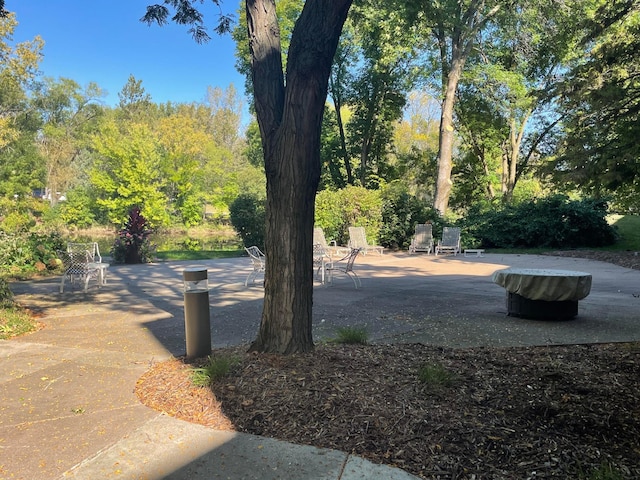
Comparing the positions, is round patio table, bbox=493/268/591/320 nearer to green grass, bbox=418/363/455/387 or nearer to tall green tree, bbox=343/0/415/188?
green grass, bbox=418/363/455/387

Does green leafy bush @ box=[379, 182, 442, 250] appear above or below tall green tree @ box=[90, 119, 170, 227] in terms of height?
below

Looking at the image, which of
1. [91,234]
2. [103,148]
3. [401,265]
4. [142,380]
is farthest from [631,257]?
[91,234]

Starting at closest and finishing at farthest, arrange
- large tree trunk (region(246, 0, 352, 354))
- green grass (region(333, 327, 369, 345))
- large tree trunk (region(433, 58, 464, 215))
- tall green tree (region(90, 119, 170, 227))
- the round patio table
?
large tree trunk (region(246, 0, 352, 354)) < green grass (region(333, 327, 369, 345)) < the round patio table < large tree trunk (region(433, 58, 464, 215)) < tall green tree (region(90, 119, 170, 227))

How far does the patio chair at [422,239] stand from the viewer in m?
18.8

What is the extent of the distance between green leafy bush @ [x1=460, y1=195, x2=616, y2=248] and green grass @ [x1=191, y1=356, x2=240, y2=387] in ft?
59.0

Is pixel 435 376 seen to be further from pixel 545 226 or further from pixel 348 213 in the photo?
pixel 545 226

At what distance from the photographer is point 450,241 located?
1838cm

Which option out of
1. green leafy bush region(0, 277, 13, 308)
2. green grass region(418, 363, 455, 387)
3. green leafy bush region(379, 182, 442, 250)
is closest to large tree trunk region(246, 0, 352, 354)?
green grass region(418, 363, 455, 387)

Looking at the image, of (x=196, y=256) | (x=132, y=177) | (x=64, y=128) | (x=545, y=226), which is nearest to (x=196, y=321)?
(x=196, y=256)

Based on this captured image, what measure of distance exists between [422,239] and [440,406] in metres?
16.1

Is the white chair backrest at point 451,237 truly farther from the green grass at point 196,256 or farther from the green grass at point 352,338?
the green grass at point 352,338

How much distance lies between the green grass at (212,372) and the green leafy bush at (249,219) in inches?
592

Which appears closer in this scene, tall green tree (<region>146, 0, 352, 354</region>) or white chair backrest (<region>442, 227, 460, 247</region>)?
tall green tree (<region>146, 0, 352, 354</region>)

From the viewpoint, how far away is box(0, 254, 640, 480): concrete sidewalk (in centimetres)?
269
